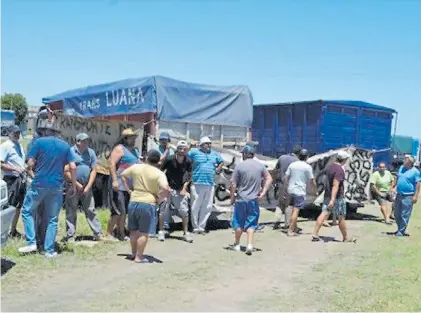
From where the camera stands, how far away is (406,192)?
11.1 metres

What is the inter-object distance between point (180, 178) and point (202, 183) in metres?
0.49

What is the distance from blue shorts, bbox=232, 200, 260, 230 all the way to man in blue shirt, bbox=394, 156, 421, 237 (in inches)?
150

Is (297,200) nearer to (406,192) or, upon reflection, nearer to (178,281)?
(406,192)

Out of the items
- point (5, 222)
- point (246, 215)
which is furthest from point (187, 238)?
point (5, 222)

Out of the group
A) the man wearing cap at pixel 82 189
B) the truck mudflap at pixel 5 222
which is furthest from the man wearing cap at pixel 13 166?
the truck mudflap at pixel 5 222

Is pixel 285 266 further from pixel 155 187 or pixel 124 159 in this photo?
pixel 124 159

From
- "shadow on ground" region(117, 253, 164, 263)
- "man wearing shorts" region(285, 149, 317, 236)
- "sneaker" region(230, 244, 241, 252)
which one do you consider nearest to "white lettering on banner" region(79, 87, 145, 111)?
"man wearing shorts" region(285, 149, 317, 236)

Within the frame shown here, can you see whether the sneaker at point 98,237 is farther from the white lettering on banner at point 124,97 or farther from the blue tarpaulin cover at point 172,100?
the white lettering on banner at point 124,97

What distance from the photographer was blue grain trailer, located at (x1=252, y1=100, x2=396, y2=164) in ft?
51.4

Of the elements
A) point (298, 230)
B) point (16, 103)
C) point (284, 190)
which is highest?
point (16, 103)

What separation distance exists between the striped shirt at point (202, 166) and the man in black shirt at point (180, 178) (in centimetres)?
22

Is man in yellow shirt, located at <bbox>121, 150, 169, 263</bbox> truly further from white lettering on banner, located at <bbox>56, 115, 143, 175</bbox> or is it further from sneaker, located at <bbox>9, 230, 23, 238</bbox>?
white lettering on banner, located at <bbox>56, 115, 143, 175</bbox>

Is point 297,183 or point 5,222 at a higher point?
point 297,183

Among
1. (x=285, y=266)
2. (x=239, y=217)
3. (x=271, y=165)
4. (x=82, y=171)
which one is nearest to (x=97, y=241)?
(x=82, y=171)
